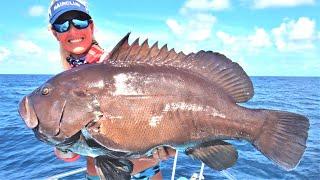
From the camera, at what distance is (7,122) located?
80.8 feet

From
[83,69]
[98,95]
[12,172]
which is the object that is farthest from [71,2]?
[12,172]

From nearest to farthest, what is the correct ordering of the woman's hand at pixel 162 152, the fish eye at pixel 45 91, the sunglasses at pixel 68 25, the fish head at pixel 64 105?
1. the fish head at pixel 64 105
2. the fish eye at pixel 45 91
3. the woman's hand at pixel 162 152
4. the sunglasses at pixel 68 25

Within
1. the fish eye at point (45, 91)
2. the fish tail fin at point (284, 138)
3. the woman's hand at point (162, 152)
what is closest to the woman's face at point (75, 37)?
the fish eye at point (45, 91)

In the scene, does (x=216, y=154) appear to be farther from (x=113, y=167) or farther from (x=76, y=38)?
(x=76, y=38)

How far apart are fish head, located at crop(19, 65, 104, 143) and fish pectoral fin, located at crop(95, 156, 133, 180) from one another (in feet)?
1.47

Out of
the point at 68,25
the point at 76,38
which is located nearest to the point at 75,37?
the point at 76,38

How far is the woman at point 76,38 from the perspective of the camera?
4227 mm

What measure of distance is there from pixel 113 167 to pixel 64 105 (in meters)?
0.68

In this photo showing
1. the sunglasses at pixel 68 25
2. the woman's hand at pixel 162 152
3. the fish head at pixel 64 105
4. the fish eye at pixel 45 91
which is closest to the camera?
the fish head at pixel 64 105

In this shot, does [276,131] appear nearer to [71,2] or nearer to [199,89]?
[199,89]

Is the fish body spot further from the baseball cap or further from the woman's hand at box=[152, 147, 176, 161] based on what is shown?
the baseball cap

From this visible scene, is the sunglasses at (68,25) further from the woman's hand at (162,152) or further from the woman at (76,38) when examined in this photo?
the woman's hand at (162,152)

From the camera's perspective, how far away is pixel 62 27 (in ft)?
14.0

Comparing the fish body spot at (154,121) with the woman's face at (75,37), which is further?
the woman's face at (75,37)
